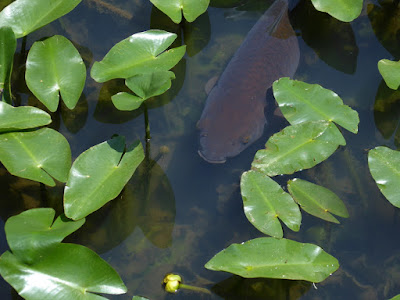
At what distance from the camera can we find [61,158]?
2523 millimetres

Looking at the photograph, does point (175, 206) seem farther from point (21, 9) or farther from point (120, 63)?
point (21, 9)

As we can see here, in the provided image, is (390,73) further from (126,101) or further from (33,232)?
(33,232)

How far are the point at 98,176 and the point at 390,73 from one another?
5.78 feet

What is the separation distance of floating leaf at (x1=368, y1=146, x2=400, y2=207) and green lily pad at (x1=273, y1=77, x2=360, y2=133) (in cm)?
19

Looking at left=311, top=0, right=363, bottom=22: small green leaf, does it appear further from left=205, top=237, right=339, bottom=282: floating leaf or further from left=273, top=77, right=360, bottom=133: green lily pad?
left=205, top=237, right=339, bottom=282: floating leaf

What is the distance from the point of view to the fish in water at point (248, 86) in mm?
2928

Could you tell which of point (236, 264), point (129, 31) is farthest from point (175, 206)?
point (129, 31)

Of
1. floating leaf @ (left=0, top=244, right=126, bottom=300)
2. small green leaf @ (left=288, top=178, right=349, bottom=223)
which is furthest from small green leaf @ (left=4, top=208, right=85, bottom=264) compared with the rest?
small green leaf @ (left=288, top=178, right=349, bottom=223)

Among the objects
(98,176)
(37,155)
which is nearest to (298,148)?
(98,176)

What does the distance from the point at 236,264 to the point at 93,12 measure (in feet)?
6.90

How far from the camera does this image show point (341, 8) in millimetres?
3219

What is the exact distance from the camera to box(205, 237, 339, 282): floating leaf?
7.63 ft

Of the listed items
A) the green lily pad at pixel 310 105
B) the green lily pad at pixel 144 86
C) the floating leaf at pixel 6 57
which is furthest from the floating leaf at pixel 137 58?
the green lily pad at pixel 310 105

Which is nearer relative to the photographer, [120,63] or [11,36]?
[11,36]
